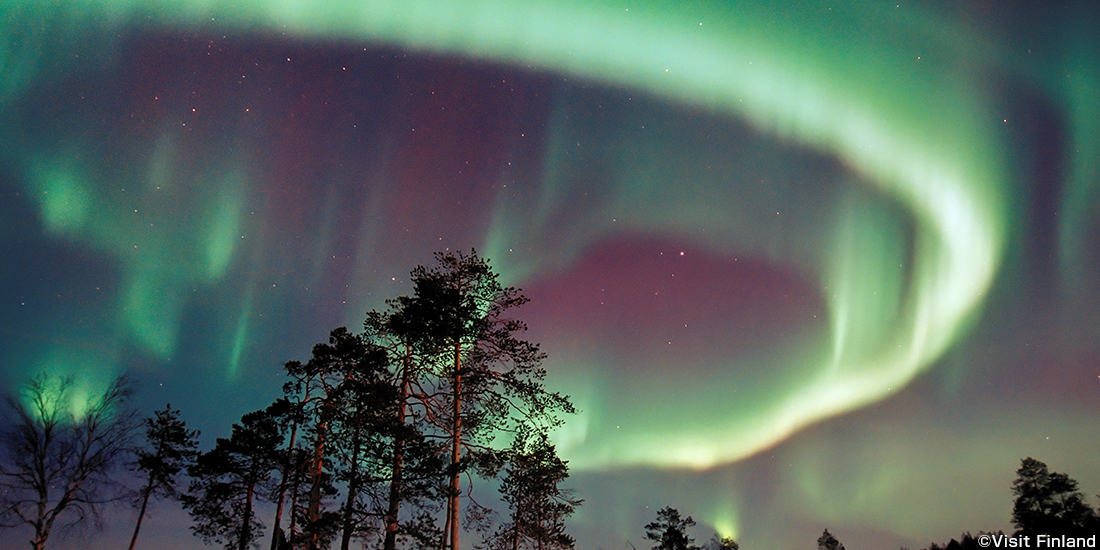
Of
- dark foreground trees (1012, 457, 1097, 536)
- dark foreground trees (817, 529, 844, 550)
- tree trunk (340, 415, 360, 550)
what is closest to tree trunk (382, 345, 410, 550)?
tree trunk (340, 415, 360, 550)

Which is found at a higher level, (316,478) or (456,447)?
(456,447)

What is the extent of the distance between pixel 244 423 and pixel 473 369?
75.6 ft

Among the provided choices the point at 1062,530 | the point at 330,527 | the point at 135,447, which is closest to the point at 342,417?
the point at 330,527

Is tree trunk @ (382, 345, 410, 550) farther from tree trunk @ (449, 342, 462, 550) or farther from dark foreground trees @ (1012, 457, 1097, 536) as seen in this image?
dark foreground trees @ (1012, 457, 1097, 536)

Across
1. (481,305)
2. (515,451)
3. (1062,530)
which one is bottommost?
(1062,530)

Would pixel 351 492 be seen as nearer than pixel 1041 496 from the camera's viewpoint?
Yes

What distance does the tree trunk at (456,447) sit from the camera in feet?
58.5

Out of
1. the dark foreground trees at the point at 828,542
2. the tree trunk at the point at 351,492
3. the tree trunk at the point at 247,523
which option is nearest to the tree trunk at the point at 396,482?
the tree trunk at the point at 351,492

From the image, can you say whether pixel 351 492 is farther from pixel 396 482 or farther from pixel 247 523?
pixel 247 523

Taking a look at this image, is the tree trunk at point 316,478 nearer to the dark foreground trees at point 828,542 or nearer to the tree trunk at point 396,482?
the tree trunk at point 396,482

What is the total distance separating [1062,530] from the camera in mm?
25750

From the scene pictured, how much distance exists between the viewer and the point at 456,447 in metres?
19.1

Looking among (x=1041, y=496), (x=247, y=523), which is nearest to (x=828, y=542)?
(x=1041, y=496)

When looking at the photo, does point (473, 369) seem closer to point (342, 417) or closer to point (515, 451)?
point (515, 451)
